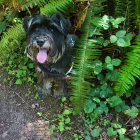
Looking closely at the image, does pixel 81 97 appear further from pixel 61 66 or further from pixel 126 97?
pixel 126 97

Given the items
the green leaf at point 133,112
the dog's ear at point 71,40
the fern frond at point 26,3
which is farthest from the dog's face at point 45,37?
the green leaf at point 133,112

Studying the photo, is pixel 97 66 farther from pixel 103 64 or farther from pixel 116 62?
pixel 116 62

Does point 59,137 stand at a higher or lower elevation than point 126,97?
lower

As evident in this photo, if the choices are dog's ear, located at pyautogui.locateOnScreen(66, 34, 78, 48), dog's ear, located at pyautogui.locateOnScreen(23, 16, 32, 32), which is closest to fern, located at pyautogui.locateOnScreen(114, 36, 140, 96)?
dog's ear, located at pyautogui.locateOnScreen(66, 34, 78, 48)

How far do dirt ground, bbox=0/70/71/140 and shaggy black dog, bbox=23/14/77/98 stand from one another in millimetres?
566

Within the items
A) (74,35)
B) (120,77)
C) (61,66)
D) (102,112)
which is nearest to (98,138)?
(102,112)

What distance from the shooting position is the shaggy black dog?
8.18 feet

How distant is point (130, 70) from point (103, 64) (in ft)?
1.67

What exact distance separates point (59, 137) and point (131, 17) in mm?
2473

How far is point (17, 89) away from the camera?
3662mm

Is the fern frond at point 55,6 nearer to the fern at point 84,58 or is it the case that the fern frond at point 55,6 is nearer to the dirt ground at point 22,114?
the fern at point 84,58

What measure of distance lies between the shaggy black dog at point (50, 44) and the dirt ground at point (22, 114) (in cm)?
57

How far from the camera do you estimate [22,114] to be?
3350 millimetres

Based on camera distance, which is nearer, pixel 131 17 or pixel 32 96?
pixel 131 17
